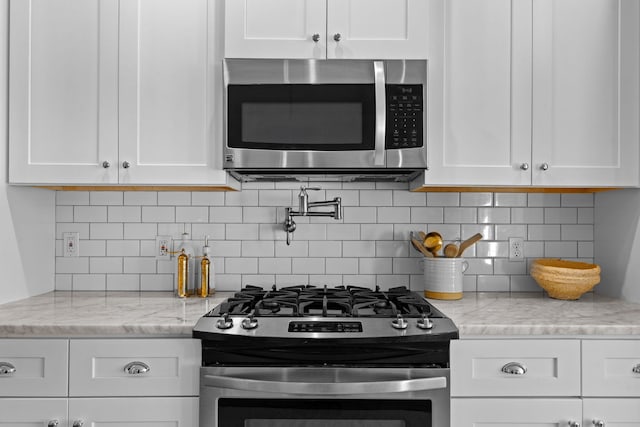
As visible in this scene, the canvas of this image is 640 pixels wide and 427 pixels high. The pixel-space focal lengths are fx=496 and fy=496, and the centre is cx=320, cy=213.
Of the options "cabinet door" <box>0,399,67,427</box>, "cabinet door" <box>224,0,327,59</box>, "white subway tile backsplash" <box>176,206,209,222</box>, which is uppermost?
"cabinet door" <box>224,0,327,59</box>

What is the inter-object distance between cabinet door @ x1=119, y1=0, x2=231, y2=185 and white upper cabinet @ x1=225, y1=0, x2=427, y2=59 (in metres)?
0.26

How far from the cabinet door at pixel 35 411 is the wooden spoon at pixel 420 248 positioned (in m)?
1.49

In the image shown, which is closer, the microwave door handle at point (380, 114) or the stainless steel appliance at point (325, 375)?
the stainless steel appliance at point (325, 375)

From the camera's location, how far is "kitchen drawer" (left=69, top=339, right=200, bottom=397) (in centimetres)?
161

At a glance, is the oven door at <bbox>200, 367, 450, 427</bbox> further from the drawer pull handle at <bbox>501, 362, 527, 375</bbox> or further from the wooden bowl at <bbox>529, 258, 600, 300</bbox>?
the wooden bowl at <bbox>529, 258, 600, 300</bbox>

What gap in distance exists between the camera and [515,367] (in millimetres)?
1620

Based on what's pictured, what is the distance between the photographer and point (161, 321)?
1.66m

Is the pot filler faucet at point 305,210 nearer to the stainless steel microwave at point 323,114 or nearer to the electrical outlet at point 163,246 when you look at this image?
the stainless steel microwave at point 323,114

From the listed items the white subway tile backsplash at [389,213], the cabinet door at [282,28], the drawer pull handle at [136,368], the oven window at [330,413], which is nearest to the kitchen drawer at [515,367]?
the oven window at [330,413]

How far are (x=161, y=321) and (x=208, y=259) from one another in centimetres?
53

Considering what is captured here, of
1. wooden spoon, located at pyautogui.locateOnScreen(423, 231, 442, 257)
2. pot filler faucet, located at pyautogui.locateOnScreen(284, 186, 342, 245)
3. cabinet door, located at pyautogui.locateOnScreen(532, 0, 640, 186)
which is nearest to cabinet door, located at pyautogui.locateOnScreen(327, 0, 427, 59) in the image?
cabinet door, located at pyautogui.locateOnScreen(532, 0, 640, 186)

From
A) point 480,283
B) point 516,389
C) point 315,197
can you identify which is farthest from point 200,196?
point 516,389

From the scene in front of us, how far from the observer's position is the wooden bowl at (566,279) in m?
2.04

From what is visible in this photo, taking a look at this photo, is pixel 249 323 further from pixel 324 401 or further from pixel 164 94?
pixel 164 94
